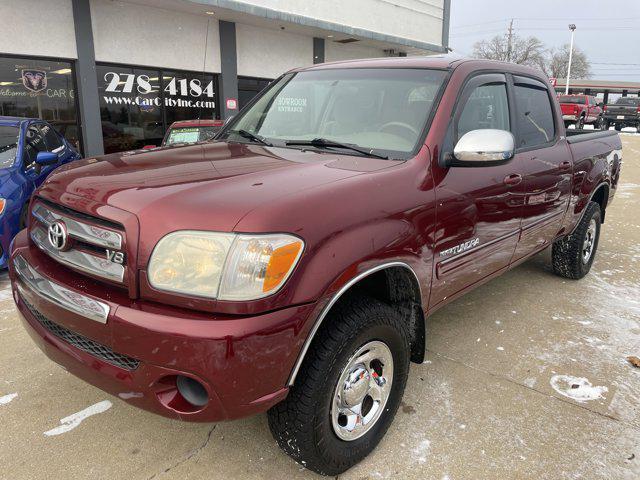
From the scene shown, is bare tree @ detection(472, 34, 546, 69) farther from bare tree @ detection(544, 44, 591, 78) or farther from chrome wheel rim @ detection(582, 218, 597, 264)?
chrome wheel rim @ detection(582, 218, 597, 264)

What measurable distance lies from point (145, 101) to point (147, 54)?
106 centimetres

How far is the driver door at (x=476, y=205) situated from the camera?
2633 millimetres

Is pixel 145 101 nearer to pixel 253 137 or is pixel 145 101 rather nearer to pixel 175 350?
pixel 253 137

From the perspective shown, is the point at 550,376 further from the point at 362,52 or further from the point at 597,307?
the point at 362,52

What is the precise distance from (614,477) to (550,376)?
0.89 meters

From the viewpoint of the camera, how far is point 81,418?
104 inches

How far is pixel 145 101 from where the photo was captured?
38.5ft

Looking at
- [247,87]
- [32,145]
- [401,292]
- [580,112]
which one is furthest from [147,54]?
[580,112]

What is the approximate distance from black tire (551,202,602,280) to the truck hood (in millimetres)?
2974

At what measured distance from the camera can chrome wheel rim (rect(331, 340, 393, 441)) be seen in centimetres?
217

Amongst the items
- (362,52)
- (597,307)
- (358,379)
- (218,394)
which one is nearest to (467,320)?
(597,307)

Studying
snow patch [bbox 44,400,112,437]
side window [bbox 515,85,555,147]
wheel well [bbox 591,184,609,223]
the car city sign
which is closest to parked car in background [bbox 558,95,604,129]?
wheel well [bbox 591,184,609,223]

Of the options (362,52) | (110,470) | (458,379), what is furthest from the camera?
(362,52)

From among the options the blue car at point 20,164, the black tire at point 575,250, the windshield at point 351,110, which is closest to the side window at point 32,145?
the blue car at point 20,164
